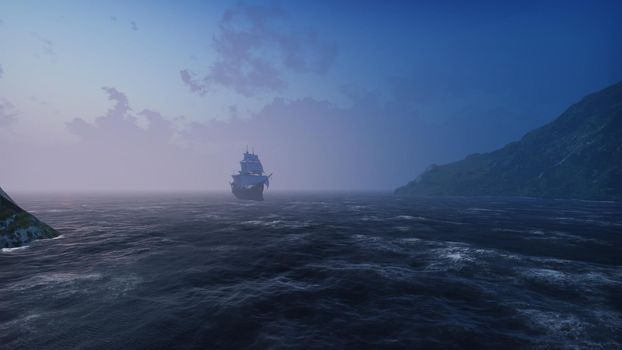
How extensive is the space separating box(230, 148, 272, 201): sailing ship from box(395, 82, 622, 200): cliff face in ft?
496

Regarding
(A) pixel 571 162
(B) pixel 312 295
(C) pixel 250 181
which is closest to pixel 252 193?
(C) pixel 250 181

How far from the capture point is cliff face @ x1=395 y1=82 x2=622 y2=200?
128 m

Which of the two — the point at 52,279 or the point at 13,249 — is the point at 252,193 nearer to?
the point at 13,249

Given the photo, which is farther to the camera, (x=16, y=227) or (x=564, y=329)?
(x=16, y=227)

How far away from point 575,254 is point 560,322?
19.5 metres

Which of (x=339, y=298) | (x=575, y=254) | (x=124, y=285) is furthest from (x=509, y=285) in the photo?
(x=124, y=285)

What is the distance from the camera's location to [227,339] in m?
10.9

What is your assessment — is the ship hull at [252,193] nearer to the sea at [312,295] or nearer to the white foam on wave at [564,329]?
the sea at [312,295]

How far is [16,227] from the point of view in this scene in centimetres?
3108

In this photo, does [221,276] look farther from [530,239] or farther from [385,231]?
[530,239]

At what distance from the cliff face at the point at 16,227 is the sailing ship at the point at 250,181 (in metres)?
103

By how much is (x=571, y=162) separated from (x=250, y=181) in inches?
7277

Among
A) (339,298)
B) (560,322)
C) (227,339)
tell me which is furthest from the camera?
(339,298)

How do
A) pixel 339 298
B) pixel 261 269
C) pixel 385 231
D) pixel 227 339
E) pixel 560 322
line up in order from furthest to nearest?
pixel 385 231 < pixel 261 269 < pixel 339 298 < pixel 560 322 < pixel 227 339
